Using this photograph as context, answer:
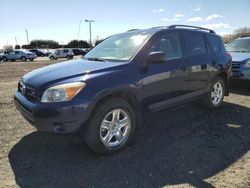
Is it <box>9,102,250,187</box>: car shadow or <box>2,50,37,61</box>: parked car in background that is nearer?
<box>9,102,250,187</box>: car shadow

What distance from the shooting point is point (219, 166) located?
3906 millimetres

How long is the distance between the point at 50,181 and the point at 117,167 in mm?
879

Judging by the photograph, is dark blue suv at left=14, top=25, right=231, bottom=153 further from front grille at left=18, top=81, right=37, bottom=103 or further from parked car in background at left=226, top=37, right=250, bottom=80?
parked car in background at left=226, top=37, right=250, bottom=80

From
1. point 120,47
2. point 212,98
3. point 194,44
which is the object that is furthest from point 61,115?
point 212,98

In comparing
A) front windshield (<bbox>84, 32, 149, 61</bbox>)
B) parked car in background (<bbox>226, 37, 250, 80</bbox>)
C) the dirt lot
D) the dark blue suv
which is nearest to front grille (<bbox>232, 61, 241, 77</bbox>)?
parked car in background (<bbox>226, 37, 250, 80</bbox>)

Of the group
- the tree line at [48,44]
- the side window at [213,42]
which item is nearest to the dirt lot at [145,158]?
the side window at [213,42]

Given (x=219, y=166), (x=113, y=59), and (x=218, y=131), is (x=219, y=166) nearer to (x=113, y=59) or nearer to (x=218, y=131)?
(x=218, y=131)

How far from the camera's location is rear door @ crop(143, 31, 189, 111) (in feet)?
15.1

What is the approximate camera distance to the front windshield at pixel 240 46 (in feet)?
32.8

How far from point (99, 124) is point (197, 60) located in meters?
2.72

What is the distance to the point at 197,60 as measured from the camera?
5715mm

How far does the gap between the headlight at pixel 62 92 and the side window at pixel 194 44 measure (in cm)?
259

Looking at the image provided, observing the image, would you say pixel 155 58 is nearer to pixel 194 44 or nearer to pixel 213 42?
pixel 194 44

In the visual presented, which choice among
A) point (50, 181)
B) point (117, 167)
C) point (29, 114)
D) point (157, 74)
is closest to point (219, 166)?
point (117, 167)
